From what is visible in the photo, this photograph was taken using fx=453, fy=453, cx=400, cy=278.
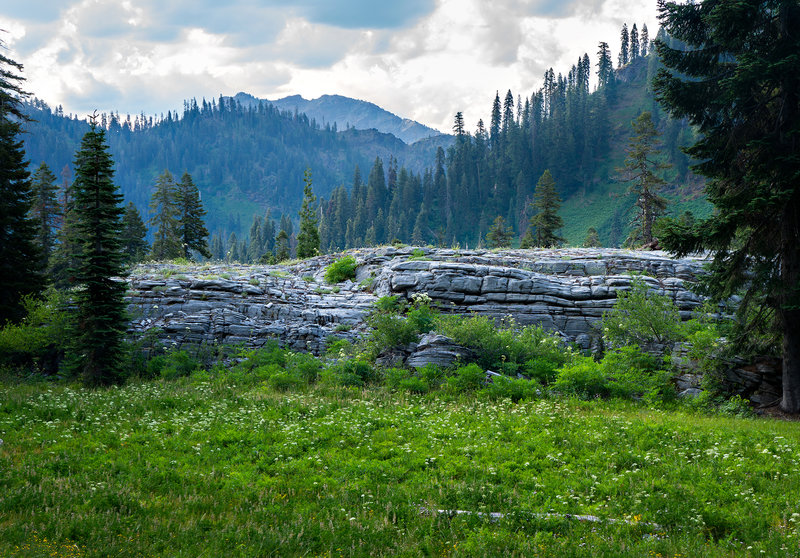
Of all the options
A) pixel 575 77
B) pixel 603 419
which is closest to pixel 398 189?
pixel 575 77

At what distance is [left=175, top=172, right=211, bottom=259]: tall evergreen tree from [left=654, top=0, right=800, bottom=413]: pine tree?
1797 inches

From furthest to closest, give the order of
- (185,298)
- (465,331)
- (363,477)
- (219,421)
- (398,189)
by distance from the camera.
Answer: (398,189) < (185,298) < (465,331) < (219,421) < (363,477)

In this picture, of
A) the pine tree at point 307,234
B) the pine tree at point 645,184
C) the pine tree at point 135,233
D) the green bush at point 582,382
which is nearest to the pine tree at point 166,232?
the pine tree at point 135,233

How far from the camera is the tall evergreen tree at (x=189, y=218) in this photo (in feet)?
160

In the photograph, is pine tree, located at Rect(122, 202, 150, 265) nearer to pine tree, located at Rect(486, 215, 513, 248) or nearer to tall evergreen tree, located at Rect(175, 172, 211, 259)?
tall evergreen tree, located at Rect(175, 172, 211, 259)

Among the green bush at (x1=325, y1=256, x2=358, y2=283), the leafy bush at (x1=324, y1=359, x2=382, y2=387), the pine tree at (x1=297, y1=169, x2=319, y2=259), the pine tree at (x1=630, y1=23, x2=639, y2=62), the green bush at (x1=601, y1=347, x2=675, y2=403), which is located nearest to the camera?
the green bush at (x1=601, y1=347, x2=675, y2=403)

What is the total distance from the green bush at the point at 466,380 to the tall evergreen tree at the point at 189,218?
40.2 meters

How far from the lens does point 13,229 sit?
23.2 metres

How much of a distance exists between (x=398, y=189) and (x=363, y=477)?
495 ft

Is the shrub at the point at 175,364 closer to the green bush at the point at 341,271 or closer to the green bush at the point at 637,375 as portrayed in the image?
the green bush at the point at 341,271

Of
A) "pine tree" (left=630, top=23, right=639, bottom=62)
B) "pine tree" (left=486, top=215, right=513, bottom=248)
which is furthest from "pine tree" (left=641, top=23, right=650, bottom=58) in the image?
"pine tree" (left=486, top=215, right=513, bottom=248)

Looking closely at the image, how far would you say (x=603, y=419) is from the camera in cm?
1205

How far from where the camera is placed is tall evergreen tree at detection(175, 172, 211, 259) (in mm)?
48875

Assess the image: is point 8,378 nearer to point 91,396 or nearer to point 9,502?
point 91,396
